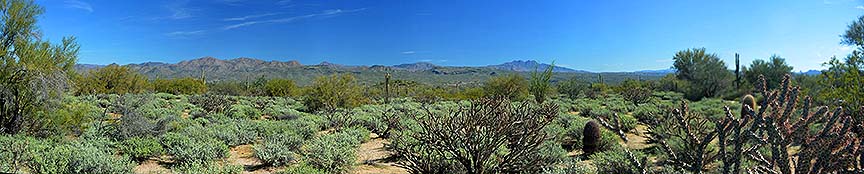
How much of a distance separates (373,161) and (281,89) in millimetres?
32281

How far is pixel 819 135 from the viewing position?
95.0 inches

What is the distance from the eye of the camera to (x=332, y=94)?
2373 cm

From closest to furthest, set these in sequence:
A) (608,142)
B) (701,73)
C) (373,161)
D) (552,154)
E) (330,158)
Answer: (330,158) → (552,154) → (373,161) → (608,142) → (701,73)

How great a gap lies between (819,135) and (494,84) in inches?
1114

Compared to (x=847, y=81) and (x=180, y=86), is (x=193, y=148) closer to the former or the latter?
(x=847, y=81)

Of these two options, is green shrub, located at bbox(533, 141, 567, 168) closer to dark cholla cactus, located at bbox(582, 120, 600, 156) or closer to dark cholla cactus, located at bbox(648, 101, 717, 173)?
dark cholla cactus, located at bbox(582, 120, 600, 156)

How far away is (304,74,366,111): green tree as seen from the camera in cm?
2341

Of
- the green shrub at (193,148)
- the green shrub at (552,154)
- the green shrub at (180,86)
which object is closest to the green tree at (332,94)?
the green shrub at (193,148)

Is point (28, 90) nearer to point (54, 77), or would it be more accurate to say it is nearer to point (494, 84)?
point (54, 77)

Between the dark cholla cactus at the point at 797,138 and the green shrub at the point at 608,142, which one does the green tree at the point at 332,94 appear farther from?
the dark cholla cactus at the point at 797,138

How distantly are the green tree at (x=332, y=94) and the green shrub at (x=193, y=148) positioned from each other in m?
12.9

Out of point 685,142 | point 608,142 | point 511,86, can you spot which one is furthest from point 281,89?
point 685,142

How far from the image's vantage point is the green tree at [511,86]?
1153 inches

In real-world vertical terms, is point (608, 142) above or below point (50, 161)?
below
